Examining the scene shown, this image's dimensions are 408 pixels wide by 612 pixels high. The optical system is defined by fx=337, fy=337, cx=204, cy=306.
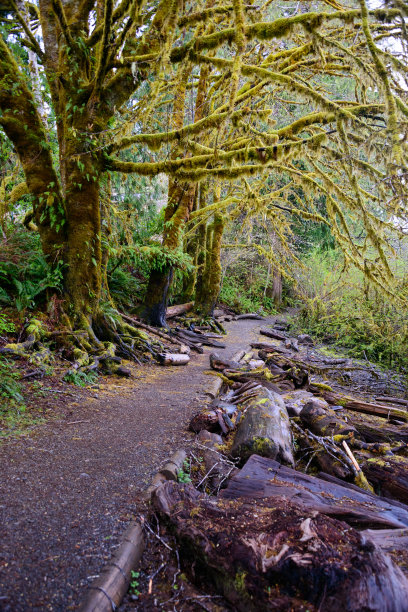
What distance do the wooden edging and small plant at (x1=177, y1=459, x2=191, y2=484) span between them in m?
0.84

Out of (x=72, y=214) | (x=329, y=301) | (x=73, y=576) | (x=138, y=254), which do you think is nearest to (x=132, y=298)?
(x=138, y=254)

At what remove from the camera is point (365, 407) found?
18.8ft

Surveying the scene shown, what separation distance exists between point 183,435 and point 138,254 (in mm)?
6141

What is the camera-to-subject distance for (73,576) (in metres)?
1.89

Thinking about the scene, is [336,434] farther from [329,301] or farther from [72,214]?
[329,301]

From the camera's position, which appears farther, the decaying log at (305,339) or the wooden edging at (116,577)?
the decaying log at (305,339)

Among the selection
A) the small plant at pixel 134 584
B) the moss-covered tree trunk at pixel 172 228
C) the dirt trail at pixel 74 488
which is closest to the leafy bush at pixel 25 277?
the dirt trail at pixel 74 488

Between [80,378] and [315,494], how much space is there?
3.91 meters

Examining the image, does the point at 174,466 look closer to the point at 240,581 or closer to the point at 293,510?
the point at 293,510

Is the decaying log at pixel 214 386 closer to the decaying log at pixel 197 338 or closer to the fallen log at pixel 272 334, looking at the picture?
the decaying log at pixel 197 338

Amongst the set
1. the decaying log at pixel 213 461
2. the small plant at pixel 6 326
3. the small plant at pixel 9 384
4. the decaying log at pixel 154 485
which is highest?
the small plant at pixel 6 326

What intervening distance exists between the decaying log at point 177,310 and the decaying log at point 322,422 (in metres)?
7.86

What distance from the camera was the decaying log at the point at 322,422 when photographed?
4.29 metres

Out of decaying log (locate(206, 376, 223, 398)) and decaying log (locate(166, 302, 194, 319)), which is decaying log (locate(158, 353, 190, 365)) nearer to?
decaying log (locate(206, 376, 223, 398))
